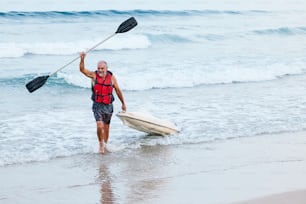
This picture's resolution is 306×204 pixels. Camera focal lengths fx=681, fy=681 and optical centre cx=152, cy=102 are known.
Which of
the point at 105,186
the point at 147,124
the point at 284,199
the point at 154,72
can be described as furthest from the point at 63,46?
the point at 284,199

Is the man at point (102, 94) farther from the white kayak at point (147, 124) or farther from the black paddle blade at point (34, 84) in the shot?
the black paddle blade at point (34, 84)

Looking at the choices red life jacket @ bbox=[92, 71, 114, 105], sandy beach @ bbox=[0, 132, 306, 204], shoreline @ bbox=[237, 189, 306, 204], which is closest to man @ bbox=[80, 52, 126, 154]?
red life jacket @ bbox=[92, 71, 114, 105]

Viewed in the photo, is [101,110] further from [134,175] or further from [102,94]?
[134,175]

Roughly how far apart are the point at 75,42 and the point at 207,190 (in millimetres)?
15410

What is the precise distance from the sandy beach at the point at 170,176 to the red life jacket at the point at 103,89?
76 centimetres

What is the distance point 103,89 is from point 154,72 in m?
7.66

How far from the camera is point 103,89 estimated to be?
30.4 ft

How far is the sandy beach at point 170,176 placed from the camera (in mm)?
7227

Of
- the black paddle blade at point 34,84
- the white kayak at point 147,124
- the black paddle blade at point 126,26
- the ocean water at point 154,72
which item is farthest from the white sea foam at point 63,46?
the black paddle blade at point 126,26

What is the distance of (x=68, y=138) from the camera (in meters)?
10.2

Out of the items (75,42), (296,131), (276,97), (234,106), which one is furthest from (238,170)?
(75,42)

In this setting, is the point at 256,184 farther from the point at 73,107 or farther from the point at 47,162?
the point at 73,107

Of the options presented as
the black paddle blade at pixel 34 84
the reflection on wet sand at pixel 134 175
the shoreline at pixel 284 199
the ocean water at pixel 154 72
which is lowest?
the reflection on wet sand at pixel 134 175

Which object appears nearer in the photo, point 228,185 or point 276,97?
point 228,185
